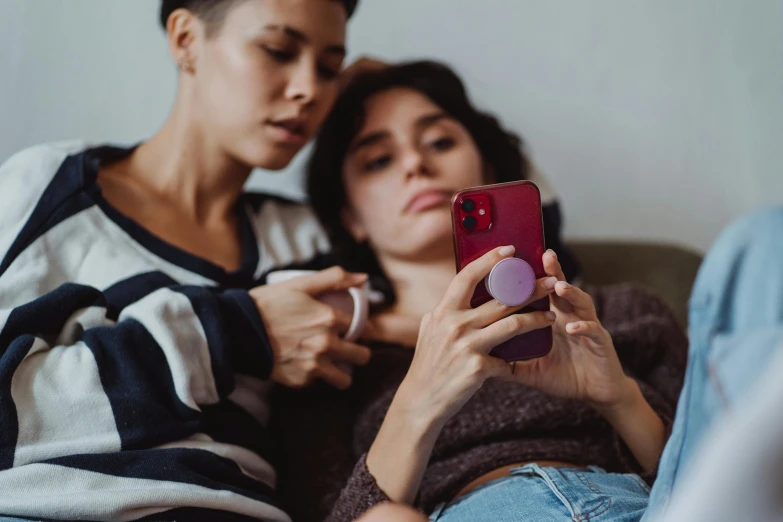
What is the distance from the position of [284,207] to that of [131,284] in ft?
1.02

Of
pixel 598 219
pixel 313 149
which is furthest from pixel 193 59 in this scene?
pixel 598 219

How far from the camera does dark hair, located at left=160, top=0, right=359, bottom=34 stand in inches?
32.0

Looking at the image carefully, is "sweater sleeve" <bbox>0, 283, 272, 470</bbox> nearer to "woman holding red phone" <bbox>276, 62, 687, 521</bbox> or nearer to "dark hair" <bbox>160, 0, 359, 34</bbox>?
"woman holding red phone" <bbox>276, 62, 687, 521</bbox>

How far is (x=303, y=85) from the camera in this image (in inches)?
31.8

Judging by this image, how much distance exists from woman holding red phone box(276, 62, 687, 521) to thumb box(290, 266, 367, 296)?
0.11 m

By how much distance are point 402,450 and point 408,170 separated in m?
0.40

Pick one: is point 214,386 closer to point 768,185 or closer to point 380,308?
point 380,308

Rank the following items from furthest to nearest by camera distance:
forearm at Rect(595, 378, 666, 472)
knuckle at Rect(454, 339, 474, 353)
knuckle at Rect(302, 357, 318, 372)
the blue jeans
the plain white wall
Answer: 1. the plain white wall
2. knuckle at Rect(302, 357, 318, 372)
3. forearm at Rect(595, 378, 666, 472)
4. knuckle at Rect(454, 339, 474, 353)
5. the blue jeans

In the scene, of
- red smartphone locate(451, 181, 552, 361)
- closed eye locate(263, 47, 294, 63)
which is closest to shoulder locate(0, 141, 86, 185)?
closed eye locate(263, 47, 294, 63)

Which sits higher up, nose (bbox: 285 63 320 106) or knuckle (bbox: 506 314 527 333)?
nose (bbox: 285 63 320 106)

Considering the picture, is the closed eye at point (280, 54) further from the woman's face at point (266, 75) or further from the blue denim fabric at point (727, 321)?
the blue denim fabric at point (727, 321)

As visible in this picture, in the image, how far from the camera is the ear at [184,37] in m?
0.85

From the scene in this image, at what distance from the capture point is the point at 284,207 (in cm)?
99

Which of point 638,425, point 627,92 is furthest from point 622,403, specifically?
point 627,92
